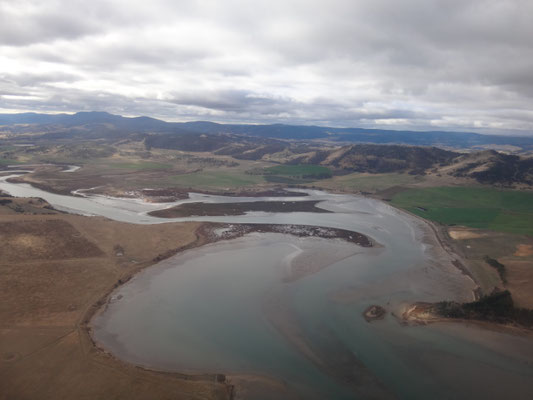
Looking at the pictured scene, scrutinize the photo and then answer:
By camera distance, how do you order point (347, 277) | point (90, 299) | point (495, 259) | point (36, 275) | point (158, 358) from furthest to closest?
point (495, 259)
point (347, 277)
point (36, 275)
point (90, 299)
point (158, 358)

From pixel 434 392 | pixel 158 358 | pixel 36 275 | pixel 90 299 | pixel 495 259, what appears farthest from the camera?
pixel 495 259

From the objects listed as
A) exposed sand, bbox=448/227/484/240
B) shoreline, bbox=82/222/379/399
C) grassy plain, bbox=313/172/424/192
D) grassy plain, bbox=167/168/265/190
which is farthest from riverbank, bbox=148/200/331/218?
grassy plain, bbox=313/172/424/192

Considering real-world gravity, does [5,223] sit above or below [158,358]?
above

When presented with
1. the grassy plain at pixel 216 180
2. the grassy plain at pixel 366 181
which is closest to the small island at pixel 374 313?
the grassy plain at pixel 216 180

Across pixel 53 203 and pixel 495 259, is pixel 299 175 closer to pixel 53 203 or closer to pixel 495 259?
pixel 53 203

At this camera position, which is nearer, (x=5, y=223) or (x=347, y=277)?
(x=347, y=277)

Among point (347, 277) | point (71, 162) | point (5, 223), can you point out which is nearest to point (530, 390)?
point (347, 277)

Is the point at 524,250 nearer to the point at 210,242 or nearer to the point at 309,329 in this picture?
the point at 309,329

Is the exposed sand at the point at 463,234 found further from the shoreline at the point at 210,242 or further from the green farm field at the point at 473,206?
the shoreline at the point at 210,242
